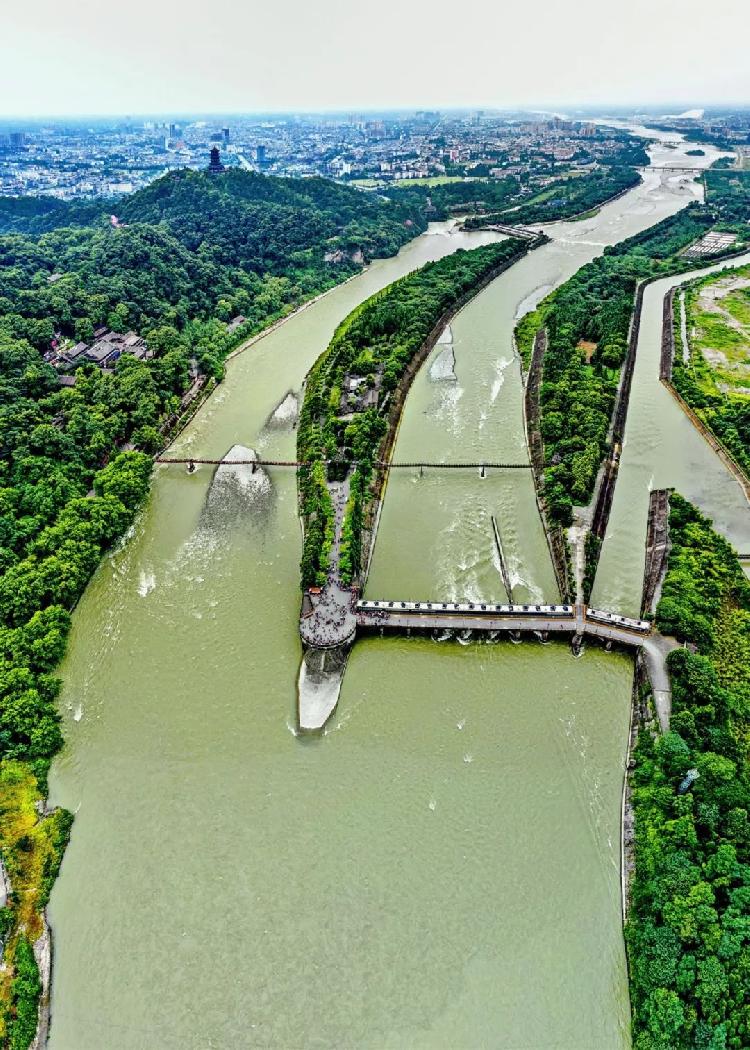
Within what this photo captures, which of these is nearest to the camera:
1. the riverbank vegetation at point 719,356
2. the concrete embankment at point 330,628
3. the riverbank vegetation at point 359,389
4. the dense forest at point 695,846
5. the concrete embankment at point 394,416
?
the dense forest at point 695,846

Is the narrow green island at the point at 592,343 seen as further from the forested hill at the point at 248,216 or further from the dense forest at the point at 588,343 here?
the forested hill at the point at 248,216

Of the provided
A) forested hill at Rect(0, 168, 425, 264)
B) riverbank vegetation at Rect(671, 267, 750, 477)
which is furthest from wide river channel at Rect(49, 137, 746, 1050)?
forested hill at Rect(0, 168, 425, 264)

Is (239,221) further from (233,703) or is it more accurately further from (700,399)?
(233,703)

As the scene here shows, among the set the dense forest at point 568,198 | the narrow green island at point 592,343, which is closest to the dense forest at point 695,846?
the narrow green island at point 592,343

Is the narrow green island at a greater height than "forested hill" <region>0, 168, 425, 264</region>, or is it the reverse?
"forested hill" <region>0, 168, 425, 264</region>

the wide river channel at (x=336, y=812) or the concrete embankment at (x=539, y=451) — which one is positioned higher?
the concrete embankment at (x=539, y=451)

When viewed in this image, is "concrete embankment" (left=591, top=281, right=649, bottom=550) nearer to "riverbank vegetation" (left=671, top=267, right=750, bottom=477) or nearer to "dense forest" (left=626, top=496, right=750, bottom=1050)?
"riverbank vegetation" (left=671, top=267, right=750, bottom=477)

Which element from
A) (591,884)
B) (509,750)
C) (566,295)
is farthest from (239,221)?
(591,884)
